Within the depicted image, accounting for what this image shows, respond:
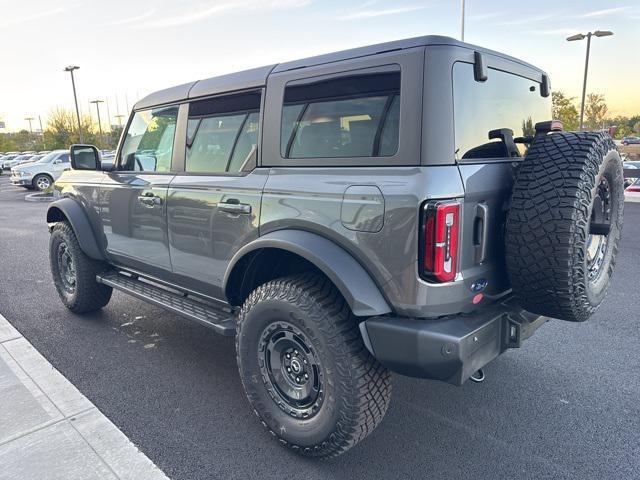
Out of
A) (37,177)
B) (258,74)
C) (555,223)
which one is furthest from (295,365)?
(37,177)

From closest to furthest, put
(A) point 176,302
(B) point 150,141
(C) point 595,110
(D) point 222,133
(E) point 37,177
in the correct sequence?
(D) point 222,133, (A) point 176,302, (B) point 150,141, (E) point 37,177, (C) point 595,110

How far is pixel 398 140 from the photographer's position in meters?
2.22

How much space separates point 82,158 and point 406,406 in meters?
3.34

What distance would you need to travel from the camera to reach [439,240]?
2070 millimetres

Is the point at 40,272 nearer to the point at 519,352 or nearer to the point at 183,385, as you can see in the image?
the point at 183,385

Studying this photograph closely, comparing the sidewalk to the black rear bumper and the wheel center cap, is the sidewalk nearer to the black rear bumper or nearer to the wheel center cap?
the wheel center cap

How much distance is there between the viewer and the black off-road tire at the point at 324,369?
231 cm

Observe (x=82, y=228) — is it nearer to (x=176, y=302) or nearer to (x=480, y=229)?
(x=176, y=302)

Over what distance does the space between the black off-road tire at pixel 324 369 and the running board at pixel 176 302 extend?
1.40 ft

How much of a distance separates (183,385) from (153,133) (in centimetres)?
198

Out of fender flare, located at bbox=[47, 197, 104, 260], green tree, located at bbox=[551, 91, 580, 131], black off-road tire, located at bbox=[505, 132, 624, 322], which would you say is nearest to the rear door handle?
black off-road tire, located at bbox=[505, 132, 624, 322]

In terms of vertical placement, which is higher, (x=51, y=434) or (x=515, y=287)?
(x=515, y=287)

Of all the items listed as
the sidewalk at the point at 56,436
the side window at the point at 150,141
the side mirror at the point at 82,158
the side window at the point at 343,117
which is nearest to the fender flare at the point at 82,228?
the side mirror at the point at 82,158

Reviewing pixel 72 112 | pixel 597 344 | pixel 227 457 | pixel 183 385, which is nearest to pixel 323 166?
pixel 227 457
